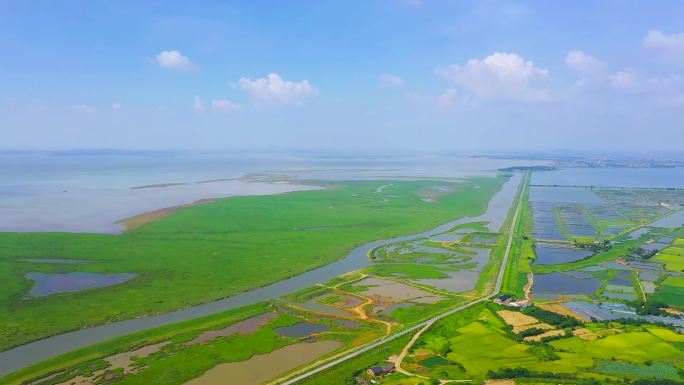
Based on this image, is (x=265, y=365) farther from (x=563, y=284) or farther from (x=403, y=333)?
(x=563, y=284)

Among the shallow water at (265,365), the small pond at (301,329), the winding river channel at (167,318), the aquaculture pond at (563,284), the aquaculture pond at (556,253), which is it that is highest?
the aquaculture pond at (556,253)

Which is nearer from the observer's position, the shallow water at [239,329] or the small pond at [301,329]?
the shallow water at [239,329]

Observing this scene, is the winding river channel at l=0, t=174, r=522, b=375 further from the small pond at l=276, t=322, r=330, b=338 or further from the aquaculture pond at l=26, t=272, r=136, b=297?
the aquaculture pond at l=26, t=272, r=136, b=297

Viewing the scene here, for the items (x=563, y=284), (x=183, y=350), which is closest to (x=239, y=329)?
(x=183, y=350)

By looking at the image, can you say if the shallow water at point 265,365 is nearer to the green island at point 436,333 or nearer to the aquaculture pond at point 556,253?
the green island at point 436,333

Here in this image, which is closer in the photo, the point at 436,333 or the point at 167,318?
the point at 436,333

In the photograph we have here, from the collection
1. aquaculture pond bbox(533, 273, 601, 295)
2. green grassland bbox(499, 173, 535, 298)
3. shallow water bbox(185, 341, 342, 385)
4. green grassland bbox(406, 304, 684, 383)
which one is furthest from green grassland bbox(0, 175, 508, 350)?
aquaculture pond bbox(533, 273, 601, 295)

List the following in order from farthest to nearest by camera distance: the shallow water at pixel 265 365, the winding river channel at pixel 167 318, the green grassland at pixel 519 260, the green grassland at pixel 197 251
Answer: the green grassland at pixel 519 260 < the green grassland at pixel 197 251 < the winding river channel at pixel 167 318 < the shallow water at pixel 265 365

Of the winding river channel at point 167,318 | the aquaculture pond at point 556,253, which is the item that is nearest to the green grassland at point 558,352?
the winding river channel at point 167,318

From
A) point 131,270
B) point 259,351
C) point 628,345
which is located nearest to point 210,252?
point 131,270
